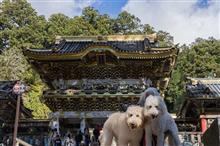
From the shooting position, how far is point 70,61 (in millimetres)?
16812

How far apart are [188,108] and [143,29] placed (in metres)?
24.4

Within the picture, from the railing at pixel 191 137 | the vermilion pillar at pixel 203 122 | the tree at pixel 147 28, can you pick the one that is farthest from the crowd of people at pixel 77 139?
the tree at pixel 147 28

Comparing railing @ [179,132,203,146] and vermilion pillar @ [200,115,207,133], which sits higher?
vermilion pillar @ [200,115,207,133]

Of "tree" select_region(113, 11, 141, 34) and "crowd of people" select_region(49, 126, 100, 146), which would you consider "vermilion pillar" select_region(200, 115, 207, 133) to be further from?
"tree" select_region(113, 11, 141, 34)

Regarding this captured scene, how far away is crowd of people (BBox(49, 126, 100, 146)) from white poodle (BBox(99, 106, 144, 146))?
1180 centimetres

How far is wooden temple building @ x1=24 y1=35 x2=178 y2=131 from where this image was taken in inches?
643

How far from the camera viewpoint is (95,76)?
57.7ft

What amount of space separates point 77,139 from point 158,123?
13103 millimetres

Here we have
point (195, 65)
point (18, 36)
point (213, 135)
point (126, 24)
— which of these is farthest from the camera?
point (126, 24)

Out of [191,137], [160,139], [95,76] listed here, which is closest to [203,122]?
[191,137]

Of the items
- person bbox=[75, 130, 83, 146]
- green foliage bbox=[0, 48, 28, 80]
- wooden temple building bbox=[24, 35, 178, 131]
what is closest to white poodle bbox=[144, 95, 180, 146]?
wooden temple building bbox=[24, 35, 178, 131]

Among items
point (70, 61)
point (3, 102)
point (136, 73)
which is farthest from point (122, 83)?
point (3, 102)

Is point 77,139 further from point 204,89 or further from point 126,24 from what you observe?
point 126,24

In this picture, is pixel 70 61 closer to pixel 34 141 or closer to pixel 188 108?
pixel 34 141
